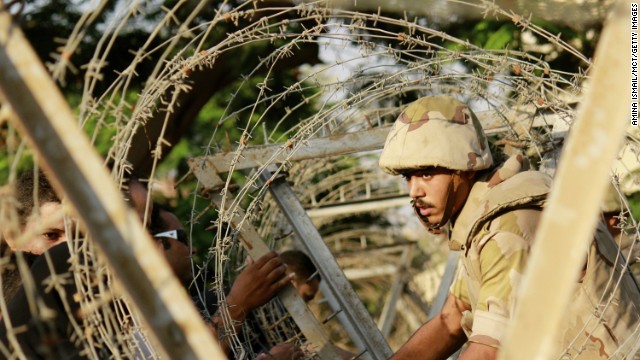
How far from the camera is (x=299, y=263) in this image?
6738 millimetres

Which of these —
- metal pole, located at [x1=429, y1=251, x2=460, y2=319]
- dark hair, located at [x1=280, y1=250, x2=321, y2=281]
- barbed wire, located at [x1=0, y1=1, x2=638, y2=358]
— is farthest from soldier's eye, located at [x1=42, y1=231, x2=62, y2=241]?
metal pole, located at [x1=429, y1=251, x2=460, y2=319]

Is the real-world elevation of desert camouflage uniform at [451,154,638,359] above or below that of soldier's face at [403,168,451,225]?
below

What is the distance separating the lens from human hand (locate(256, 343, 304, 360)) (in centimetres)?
486

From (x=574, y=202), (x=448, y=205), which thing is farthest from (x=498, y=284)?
(x=574, y=202)

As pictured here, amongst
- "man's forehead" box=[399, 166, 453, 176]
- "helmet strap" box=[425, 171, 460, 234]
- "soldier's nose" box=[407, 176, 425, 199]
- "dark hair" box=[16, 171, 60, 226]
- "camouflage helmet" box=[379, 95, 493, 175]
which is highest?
"dark hair" box=[16, 171, 60, 226]

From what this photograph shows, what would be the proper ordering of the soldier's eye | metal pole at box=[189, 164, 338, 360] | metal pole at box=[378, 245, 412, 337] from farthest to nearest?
1. metal pole at box=[378, 245, 412, 337]
2. metal pole at box=[189, 164, 338, 360]
3. the soldier's eye

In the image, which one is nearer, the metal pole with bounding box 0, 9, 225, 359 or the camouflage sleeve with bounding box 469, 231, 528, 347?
the metal pole with bounding box 0, 9, 225, 359

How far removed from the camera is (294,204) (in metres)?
5.40

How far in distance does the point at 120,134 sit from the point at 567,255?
1674 mm

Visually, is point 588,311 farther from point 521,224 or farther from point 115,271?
point 115,271

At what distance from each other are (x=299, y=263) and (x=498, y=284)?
3.28 m

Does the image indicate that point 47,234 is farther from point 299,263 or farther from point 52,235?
point 299,263

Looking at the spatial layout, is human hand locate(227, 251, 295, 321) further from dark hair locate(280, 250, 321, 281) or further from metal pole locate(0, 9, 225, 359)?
metal pole locate(0, 9, 225, 359)

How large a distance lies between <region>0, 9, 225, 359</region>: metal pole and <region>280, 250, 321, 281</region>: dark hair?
4.76 m
